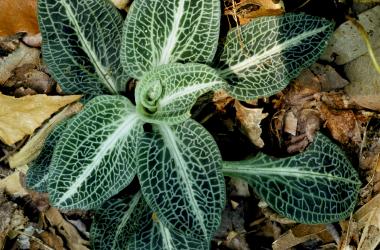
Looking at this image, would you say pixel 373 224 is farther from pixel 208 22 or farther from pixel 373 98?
pixel 208 22

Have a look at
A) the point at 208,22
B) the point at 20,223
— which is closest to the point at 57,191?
the point at 20,223

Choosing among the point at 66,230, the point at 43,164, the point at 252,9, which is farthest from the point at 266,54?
the point at 66,230

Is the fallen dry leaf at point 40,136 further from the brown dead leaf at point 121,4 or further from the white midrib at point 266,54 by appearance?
the white midrib at point 266,54

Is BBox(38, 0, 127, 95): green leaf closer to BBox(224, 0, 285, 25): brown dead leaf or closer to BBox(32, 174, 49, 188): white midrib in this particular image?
BBox(32, 174, 49, 188): white midrib

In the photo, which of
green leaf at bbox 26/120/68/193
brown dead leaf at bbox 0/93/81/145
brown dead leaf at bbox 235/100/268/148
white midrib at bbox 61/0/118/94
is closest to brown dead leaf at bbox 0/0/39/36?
brown dead leaf at bbox 0/93/81/145

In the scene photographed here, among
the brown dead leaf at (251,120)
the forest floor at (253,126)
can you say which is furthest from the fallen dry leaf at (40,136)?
the brown dead leaf at (251,120)

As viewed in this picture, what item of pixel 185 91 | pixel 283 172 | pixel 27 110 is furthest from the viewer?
pixel 27 110

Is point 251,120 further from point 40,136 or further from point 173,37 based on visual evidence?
point 40,136
